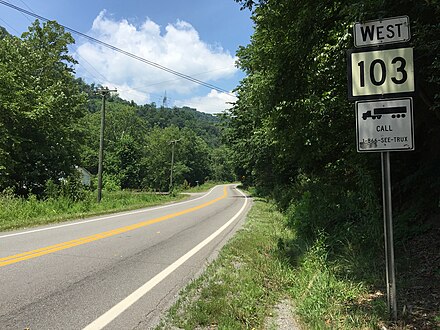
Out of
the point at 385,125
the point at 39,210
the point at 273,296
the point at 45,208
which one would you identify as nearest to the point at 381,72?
the point at 385,125

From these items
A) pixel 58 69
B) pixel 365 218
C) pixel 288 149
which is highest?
pixel 58 69

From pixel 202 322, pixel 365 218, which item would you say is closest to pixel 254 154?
pixel 365 218

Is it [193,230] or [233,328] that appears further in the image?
[193,230]

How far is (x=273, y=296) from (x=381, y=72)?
3.25 meters

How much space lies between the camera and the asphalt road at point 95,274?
4391 mm

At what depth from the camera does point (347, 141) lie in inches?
301

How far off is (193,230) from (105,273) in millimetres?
6102

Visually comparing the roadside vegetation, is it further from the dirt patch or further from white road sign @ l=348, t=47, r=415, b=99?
white road sign @ l=348, t=47, r=415, b=99

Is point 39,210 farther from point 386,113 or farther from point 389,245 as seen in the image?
point 386,113

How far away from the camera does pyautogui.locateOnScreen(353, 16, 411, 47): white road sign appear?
361cm

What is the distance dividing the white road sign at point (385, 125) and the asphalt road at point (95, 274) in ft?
10.7

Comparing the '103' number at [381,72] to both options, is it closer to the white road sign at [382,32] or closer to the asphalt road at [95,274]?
the white road sign at [382,32]

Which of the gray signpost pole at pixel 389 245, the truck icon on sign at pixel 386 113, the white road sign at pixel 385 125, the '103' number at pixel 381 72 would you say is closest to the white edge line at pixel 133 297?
the gray signpost pole at pixel 389 245

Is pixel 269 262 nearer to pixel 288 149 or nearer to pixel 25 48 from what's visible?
pixel 288 149
